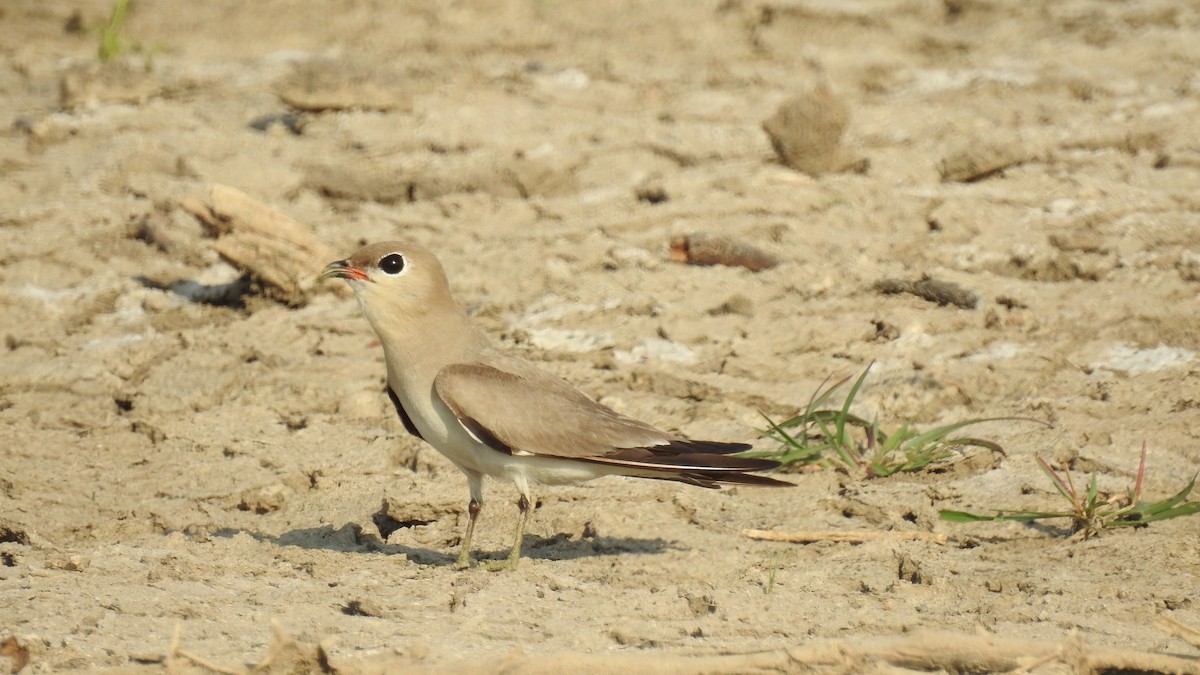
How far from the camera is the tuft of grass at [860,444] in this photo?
16.9 ft

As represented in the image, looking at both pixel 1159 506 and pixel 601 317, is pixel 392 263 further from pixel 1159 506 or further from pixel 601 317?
pixel 1159 506

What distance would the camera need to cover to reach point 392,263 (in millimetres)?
4863

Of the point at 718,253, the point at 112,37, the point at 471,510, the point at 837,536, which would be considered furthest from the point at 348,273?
the point at 112,37

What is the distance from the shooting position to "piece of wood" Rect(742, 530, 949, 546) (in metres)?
4.68

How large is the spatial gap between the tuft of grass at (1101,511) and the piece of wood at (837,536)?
0.08 m

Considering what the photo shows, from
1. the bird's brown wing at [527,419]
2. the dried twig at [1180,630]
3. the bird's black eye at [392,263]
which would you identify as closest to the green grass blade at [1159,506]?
the dried twig at [1180,630]

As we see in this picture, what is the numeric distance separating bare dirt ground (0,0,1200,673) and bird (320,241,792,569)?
0.98 feet

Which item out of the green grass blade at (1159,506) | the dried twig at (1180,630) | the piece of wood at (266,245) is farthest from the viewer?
the piece of wood at (266,245)

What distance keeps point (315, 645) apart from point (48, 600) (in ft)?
3.00

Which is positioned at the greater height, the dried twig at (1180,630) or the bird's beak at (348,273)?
the bird's beak at (348,273)

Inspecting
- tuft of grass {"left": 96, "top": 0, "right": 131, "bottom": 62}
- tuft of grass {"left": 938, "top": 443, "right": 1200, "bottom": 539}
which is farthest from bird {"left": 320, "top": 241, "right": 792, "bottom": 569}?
tuft of grass {"left": 96, "top": 0, "right": 131, "bottom": 62}

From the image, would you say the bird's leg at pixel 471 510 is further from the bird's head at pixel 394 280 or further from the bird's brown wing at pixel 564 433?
the bird's head at pixel 394 280

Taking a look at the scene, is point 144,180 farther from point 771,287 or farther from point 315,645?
point 315,645

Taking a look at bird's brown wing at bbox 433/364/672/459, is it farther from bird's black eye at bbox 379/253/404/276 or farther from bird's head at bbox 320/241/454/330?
bird's black eye at bbox 379/253/404/276
